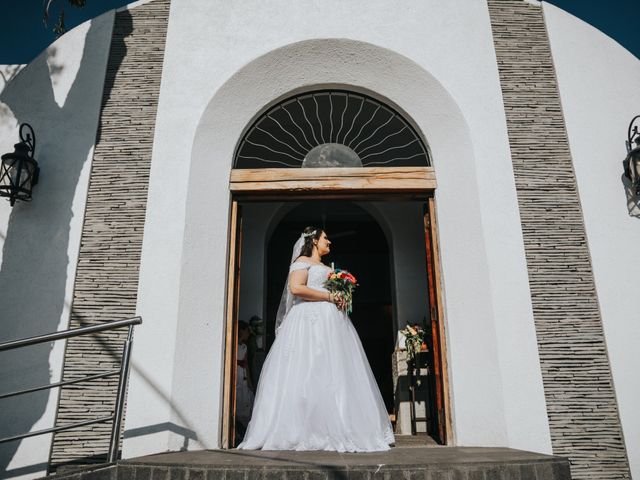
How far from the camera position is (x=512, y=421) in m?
4.11

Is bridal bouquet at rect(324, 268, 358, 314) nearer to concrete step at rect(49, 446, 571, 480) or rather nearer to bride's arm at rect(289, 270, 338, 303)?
bride's arm at rect(289, 270, 338, 303)

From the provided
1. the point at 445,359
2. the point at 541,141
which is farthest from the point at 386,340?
the point at 541,141

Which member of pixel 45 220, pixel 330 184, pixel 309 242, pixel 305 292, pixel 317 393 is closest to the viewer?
pixel 317 393

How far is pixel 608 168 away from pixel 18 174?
232 inches

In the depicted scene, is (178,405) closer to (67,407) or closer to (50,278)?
(67,407)

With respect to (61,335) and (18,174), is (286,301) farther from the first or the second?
(18,174)

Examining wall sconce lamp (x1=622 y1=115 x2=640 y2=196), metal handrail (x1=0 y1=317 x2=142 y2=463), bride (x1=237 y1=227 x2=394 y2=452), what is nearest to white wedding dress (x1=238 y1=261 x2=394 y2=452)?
bride (x1=237 y1=227 x2=394 y2=452)

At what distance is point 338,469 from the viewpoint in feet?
9.39

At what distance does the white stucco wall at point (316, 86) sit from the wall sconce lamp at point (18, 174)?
1.16 m

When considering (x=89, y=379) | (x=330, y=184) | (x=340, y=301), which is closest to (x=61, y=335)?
(x=89, y=379)

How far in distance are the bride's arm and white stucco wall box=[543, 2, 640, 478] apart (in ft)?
8.44

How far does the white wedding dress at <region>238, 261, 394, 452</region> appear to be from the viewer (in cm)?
376

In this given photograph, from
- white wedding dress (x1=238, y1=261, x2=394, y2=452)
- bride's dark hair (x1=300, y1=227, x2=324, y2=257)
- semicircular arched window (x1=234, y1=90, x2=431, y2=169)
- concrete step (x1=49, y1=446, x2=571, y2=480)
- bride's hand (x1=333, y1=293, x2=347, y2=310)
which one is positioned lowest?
concrete step (x1=49, y1=446, x2=571, y2=480)

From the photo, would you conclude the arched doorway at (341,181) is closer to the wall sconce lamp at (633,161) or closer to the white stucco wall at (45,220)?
the white stucco wall at (45,220)
